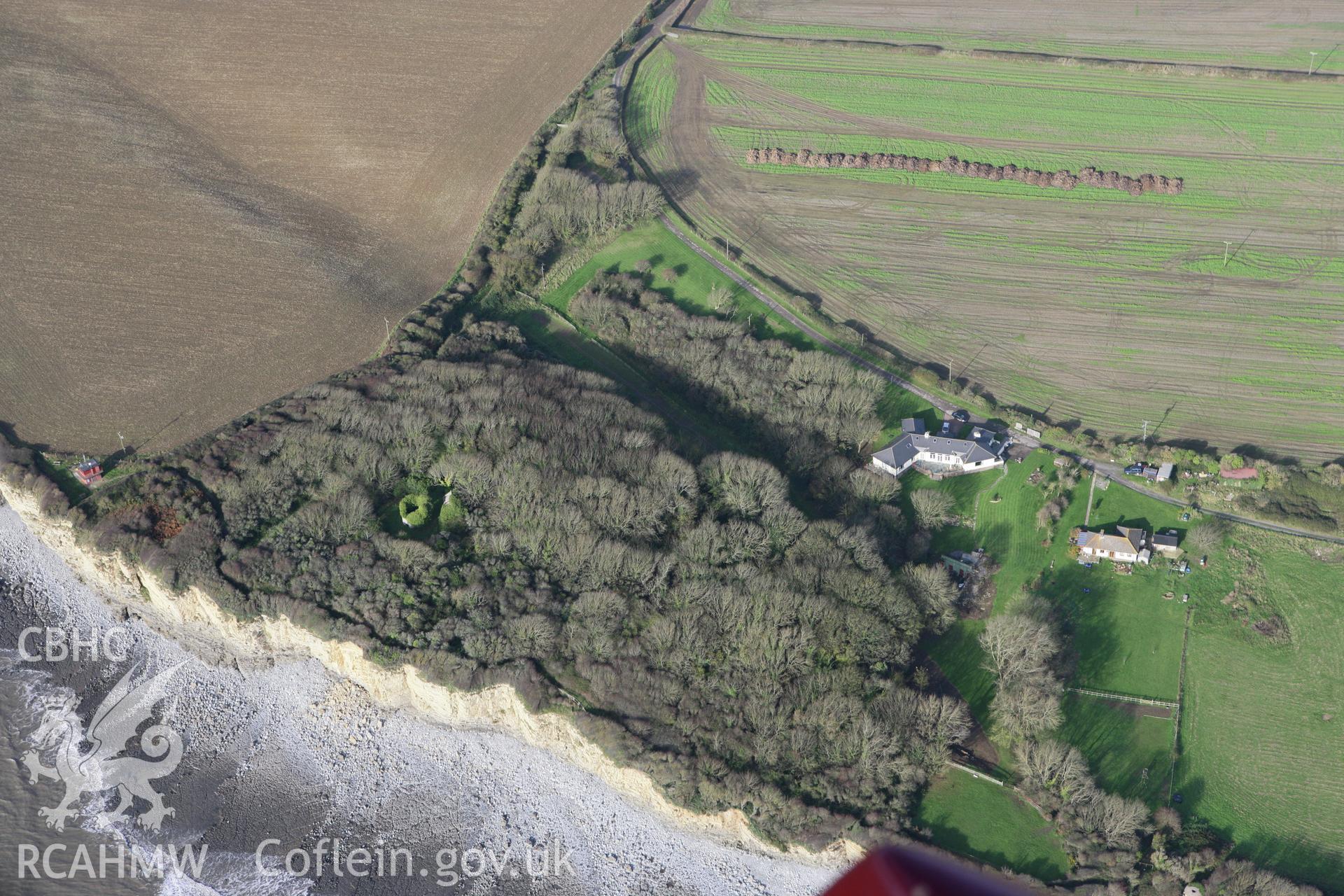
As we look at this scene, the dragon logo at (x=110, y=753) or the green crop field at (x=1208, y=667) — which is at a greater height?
the green crop field at (x=1208, y=667)

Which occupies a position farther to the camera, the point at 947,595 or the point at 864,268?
the point at 864,268

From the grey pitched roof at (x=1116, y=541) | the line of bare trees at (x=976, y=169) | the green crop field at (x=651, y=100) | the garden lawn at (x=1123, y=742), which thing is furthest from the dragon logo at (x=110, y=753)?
the line of bare trees at (x=976, y=169)

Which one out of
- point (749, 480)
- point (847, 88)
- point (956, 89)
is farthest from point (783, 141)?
point (749, 480)

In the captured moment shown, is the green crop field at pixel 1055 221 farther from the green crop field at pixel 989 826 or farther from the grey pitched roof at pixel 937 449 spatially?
the green crop field at pixel 989 826

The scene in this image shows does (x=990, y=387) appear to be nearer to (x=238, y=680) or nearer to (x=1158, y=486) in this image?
(x=1158, y=486)

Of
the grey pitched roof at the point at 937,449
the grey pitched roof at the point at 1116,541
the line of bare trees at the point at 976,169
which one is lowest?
the grey pitched roof at the point at 1116,541

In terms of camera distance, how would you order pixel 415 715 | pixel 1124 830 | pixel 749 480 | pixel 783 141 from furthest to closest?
1. pixel 783 141
2. pixel 749 480
3. pixel 415 715
4. pixel 1124 830

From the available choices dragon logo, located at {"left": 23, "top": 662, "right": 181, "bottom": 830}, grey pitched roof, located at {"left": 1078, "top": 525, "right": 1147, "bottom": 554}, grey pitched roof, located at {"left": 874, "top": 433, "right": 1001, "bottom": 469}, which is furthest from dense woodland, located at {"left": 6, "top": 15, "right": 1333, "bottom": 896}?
dragon logo, located at {"left": 23, "top": 662, "right": 181, "bottom": 830}

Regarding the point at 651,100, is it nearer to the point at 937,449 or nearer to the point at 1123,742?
the point at 937,449
